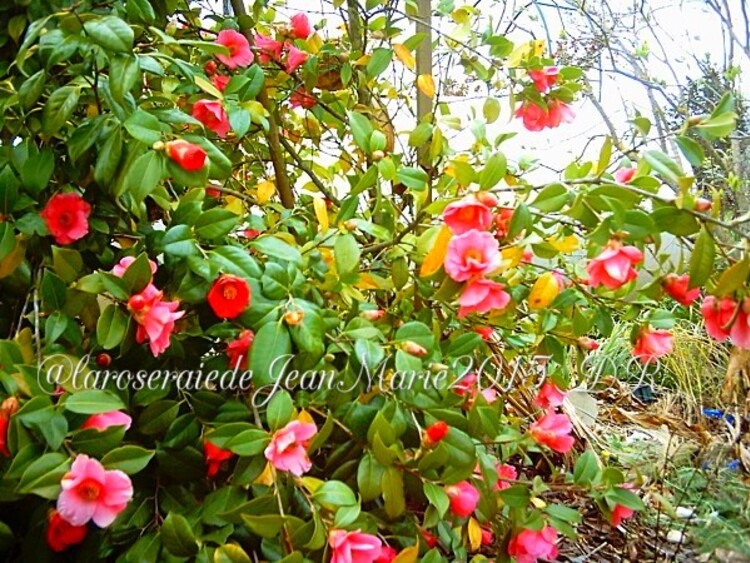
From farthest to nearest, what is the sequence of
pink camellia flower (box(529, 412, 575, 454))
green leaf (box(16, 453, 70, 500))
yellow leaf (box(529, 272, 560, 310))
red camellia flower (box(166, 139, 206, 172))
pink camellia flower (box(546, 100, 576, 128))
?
pink camellia flower (box(546, 100, 576, 128)), pink camellia flower (box(529, 412, 575, 454)), yellow leaf (box(529, 272, 560, 310)), red camellia flower (box(166, 139, 206, 172)), green leaf (box(16, 453, 70, 500))

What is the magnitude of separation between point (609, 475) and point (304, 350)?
0.47 m

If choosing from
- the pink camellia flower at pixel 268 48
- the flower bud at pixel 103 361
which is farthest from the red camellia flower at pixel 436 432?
the pink camellia flower at pixel 268 48

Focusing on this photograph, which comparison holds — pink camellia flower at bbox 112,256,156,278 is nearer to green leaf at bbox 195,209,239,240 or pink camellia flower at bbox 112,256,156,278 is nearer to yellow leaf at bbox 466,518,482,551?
green leaf at bbox 195,209,239,240

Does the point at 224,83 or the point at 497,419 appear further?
the point at 224,83

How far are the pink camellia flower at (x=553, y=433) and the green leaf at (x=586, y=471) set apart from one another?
0.03 metres

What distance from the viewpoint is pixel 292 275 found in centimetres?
65

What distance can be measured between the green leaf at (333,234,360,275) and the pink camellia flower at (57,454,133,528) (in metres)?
0.29

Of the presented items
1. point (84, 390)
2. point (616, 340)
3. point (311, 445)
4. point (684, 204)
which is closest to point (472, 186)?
point (684, 204)

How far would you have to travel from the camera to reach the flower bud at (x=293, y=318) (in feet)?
1.92

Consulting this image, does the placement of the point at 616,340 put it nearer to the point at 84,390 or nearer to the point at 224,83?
the point at 224,83

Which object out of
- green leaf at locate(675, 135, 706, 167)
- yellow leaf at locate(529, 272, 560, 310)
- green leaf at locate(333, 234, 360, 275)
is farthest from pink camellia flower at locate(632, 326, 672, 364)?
green leaf at locate(333, 234, 360, 275)

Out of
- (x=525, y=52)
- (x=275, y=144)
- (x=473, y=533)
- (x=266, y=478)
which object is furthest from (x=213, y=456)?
(x=525, y=52)

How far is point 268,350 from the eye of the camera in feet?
1.88

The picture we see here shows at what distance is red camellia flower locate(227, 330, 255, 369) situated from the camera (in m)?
0.64
